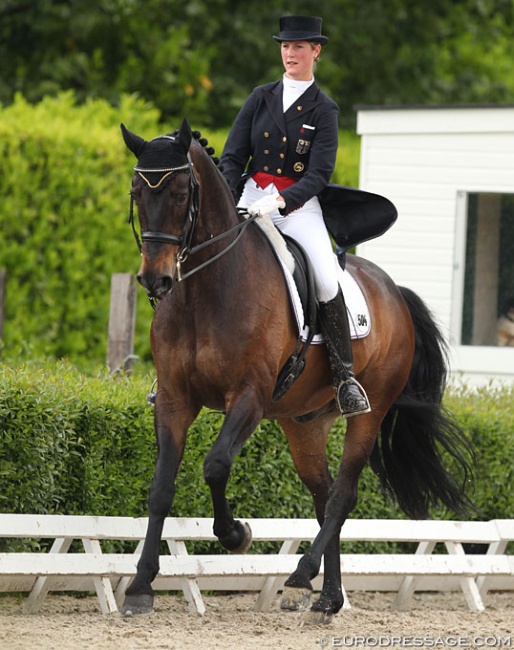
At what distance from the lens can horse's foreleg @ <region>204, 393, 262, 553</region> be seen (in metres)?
6.22

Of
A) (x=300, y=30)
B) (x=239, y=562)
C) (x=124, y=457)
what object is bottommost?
(x=239, y=562)

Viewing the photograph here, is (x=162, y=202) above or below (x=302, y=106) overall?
below

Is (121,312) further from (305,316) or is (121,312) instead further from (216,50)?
(216,50)

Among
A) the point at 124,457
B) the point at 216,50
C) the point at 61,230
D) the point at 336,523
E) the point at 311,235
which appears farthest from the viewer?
the point at 216,50

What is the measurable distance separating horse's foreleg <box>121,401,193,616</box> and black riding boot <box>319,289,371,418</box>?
1.08 metres

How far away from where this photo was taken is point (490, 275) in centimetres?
1309

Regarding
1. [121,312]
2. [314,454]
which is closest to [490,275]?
[121,312]

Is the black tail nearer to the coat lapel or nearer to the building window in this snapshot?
the coat lapel

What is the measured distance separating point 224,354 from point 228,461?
1.79ft

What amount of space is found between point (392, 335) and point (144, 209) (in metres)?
2.61

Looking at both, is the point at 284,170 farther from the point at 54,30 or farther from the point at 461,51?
the point at 461,51

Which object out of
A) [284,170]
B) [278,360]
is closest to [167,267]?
[278,360]

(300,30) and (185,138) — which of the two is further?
(300,30)

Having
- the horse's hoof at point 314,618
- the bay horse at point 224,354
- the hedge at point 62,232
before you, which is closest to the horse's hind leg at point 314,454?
the bay horse at point 224,354
